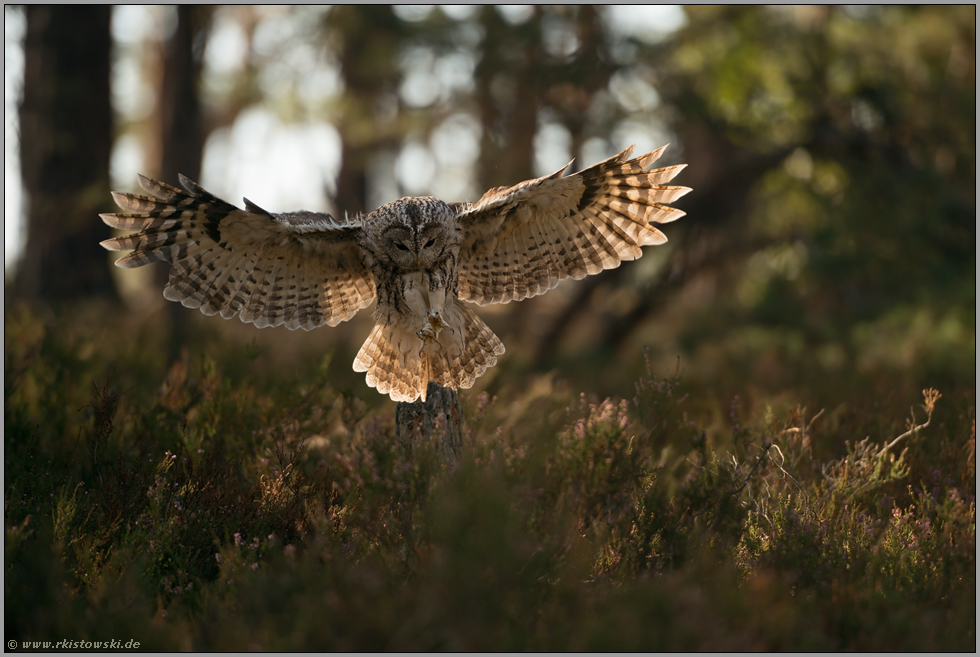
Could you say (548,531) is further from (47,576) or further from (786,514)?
(47,576)

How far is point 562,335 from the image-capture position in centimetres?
1134

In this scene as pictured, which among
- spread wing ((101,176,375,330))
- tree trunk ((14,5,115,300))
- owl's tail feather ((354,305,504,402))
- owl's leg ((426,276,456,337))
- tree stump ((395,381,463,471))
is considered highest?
tree trunk ((14,5,115,300))

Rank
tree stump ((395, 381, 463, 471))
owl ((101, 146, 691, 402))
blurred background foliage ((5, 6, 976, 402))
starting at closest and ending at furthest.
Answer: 1. tree stump ((395, 381, 463, 471))
2. owl ((101, 146, 691, 402))
3. blurred background foliage ((5, 6, 976, 402))

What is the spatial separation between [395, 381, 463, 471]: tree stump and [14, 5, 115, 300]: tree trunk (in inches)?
286

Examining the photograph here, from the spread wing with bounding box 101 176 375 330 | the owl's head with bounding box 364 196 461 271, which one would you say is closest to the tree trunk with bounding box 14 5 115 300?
the spread wing with bounding box 101 176 375 330

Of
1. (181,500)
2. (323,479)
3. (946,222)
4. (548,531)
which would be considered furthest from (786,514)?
(946,222)

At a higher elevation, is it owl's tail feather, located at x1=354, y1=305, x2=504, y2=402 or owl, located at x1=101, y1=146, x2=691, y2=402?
owl, located at x1=101, y1=146, x2=691, y2=402

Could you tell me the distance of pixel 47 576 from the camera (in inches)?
102

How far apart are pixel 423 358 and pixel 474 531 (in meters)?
1.38

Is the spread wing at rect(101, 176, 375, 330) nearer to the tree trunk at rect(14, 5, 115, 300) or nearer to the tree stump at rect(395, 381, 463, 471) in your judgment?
the tree stump at rect(395, 381, 463, 471)

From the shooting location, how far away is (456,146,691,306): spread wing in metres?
3.83

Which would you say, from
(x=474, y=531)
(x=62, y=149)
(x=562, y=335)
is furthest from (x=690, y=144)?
(x=474, y=531)

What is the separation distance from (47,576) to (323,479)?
1.49 meters

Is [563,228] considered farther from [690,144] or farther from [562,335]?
[690,144]
